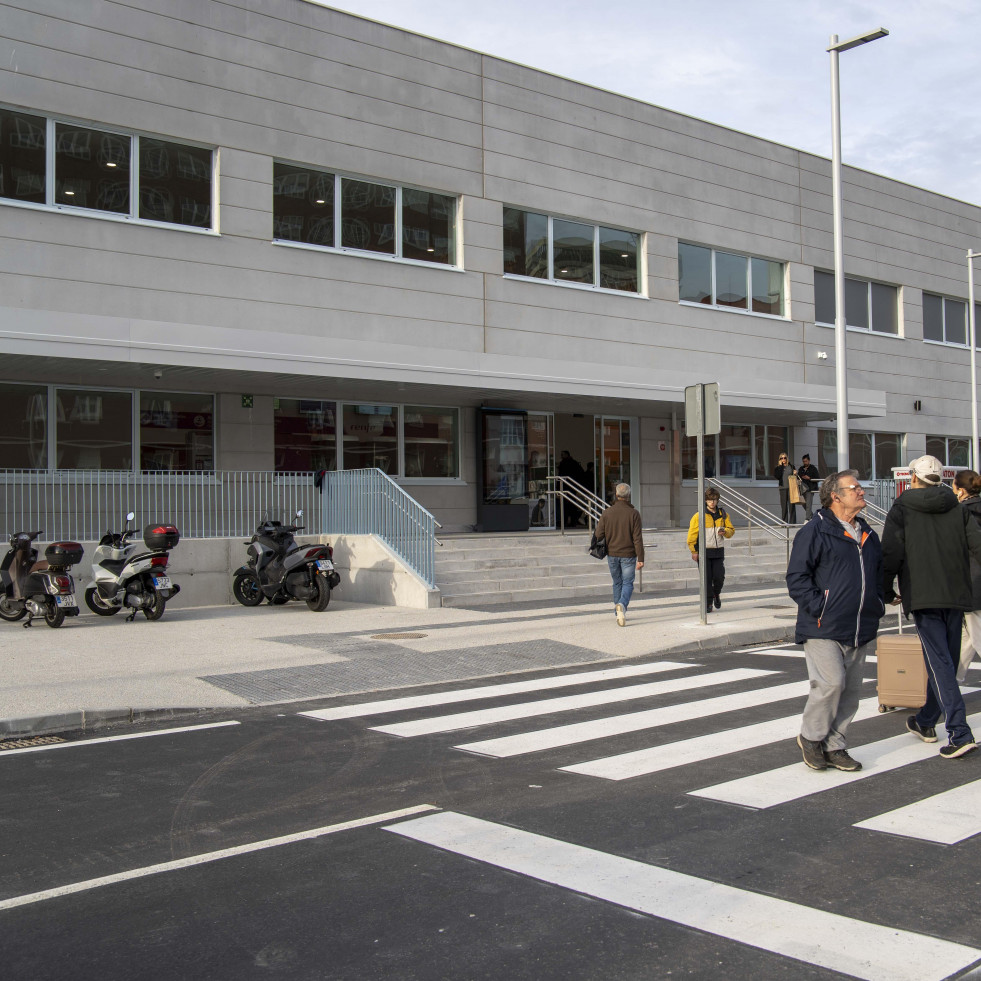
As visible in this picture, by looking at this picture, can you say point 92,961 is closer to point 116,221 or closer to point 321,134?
point 116,221

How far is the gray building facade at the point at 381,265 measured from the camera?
54.5 ft

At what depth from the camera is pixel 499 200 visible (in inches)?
846

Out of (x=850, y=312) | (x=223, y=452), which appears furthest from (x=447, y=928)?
(x=850, y=312)

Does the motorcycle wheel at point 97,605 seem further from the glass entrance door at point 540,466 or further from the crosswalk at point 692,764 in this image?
the glass entrance door at point 540,466

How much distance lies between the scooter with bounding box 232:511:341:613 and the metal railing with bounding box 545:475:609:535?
697 cm

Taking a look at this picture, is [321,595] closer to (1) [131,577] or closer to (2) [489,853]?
(1) [131,577]

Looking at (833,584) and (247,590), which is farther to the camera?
(247,590)

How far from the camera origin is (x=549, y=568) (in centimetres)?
1798

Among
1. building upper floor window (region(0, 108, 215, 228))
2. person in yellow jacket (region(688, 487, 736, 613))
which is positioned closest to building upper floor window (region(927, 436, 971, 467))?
person in yellow jacket (region(688, 487, 736, 613))

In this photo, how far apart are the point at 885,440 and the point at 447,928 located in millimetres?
29145

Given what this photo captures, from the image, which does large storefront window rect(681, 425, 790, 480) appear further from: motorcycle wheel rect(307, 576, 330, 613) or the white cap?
the white cap

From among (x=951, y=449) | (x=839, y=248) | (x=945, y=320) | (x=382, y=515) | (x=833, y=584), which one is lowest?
(x=833, y=584)

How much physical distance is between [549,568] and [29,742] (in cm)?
1122

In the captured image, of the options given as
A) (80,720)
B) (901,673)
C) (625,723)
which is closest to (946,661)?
(901,673)
